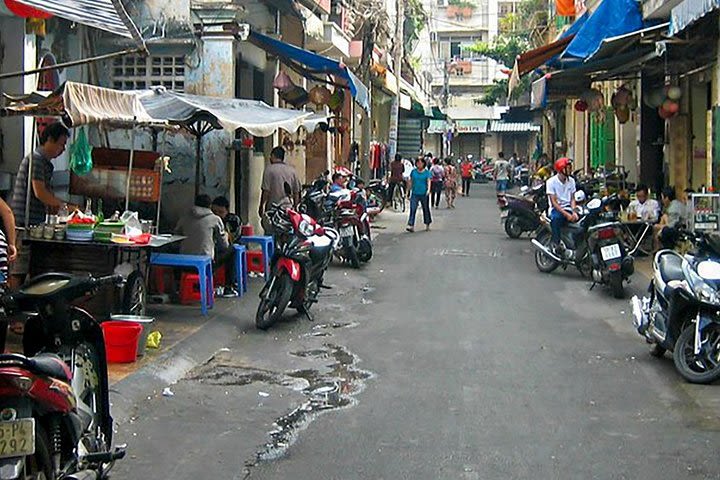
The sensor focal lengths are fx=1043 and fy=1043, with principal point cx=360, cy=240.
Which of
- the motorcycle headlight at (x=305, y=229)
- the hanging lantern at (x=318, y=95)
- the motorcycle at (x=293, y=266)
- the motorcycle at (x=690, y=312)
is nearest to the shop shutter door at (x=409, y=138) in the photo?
the hanging lantern at (x=318, y=95)

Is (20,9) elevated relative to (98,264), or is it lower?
elevated

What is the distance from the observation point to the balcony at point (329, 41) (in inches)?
903

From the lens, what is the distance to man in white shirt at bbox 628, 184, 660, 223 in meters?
16.8

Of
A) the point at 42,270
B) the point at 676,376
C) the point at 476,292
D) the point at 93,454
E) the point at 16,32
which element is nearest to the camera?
the point at 93,454

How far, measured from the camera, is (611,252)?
1377 cm

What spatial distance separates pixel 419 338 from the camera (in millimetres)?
10812

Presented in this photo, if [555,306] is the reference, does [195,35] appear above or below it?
above

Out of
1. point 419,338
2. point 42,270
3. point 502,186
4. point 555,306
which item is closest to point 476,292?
point 555,306

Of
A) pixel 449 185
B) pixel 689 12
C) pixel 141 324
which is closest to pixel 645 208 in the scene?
pixel 689 12

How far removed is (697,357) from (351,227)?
8.53m

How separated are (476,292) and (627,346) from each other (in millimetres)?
3851

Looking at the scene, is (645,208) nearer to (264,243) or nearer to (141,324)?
(264,243)

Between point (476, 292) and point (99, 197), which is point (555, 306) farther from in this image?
point (99, 197)

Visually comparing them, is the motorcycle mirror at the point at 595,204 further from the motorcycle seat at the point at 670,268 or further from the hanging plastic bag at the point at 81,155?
the hanging plastic bag at the point at 81,155
